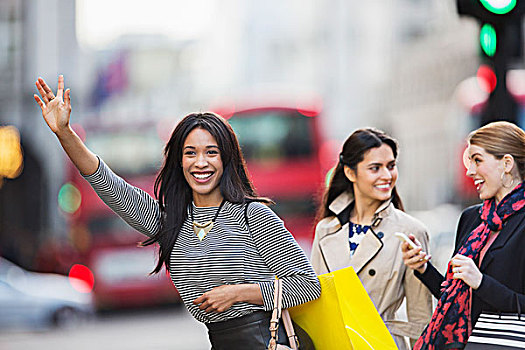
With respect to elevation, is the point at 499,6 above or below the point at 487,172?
above

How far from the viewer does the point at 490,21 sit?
14.6 ft

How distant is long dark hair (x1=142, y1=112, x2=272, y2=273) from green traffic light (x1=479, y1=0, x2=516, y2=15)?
1.62 metres

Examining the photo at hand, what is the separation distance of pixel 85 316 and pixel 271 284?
13.2 meters

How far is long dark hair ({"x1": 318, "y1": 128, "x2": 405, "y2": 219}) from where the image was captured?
4172 millimetres

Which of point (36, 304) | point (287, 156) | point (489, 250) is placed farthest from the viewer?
point (287, 156)

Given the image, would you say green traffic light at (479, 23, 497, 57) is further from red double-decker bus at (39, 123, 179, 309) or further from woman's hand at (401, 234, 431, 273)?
red double-decker bus at (39, 123, 179, 309)

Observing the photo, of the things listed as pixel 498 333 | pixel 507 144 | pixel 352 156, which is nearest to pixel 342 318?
pixel 498 333

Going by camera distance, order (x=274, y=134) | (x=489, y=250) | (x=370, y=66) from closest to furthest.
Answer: (x=489, y=250) < (x=274, y=134) < (x=370, y=66)

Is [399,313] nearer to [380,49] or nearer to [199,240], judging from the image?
[199,240]

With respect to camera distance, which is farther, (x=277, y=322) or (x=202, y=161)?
(x=202, y=161)

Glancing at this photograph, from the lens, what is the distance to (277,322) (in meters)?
3.26

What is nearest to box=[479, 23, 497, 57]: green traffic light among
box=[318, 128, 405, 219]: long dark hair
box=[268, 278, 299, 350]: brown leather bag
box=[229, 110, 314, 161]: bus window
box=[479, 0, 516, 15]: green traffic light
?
box=[479, 0, 516, 15]: green traffic light

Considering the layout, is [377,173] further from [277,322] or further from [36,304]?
[36,304]

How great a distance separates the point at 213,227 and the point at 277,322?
16.6 inches
